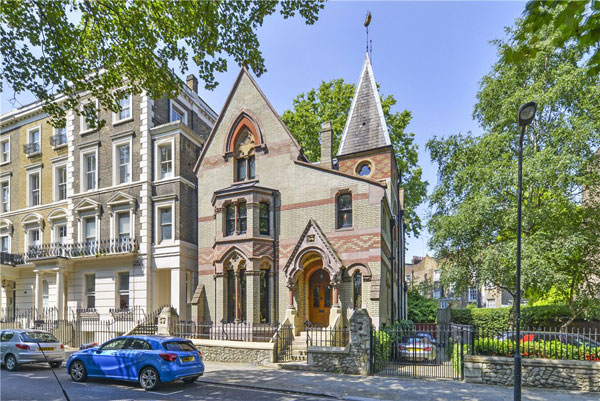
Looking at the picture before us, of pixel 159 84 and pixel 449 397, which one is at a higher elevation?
pixel 159 84

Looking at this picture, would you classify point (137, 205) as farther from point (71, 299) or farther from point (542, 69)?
point (542, 69)

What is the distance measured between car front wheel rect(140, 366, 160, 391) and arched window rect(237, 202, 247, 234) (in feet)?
29.7

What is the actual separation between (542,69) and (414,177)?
12385 millimetres

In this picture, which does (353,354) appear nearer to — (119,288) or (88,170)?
(119,288)

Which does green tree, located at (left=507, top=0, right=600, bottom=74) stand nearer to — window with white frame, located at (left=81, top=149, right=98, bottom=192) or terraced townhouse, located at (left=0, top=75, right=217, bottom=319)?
terraced townhouse, located at (left=0, top=75, right=217, bottom=319)

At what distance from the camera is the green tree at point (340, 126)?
31.1m

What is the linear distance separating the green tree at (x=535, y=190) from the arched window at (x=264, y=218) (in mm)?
9622

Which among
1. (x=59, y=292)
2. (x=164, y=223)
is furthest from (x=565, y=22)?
(x=59, y=292)

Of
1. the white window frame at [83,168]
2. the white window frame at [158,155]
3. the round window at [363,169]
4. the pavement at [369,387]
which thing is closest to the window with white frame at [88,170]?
the white window frame at [83,168]

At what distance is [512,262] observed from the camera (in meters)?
19.3

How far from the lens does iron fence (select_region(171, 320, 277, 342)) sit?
57.9 feet

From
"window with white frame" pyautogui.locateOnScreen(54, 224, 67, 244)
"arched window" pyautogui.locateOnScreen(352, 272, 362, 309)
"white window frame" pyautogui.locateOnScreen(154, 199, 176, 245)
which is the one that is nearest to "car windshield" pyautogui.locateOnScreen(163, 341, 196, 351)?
"arched window" pyautogui.locateOnScreen(352, 272, 362, 309)

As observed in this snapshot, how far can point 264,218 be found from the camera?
19781 millimetres

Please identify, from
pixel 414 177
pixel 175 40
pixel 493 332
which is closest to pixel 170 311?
pixel 175 40
